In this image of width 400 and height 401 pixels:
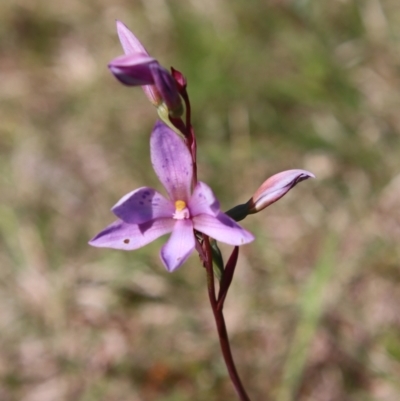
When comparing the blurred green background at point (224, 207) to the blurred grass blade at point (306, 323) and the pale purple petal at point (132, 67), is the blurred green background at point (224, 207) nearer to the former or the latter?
the blurred grass blade at point (306, 323)

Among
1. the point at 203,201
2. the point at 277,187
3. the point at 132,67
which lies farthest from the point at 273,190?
the point at 132,67

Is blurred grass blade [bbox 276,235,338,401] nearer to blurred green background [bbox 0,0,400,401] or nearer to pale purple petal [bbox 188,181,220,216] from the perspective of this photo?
blurred green background [bbox 0,0,400,401]

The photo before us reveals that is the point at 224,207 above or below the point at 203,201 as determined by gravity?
below

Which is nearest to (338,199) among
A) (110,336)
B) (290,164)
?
(290,164)

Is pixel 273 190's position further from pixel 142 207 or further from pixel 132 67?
pixel 132 67

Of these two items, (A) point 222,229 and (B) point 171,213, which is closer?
(A) point 222,229

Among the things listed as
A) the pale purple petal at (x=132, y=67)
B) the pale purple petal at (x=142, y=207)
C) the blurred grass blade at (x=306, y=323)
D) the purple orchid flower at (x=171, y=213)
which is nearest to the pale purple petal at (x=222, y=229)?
the purple orchid flower at (x=171, y=213)
